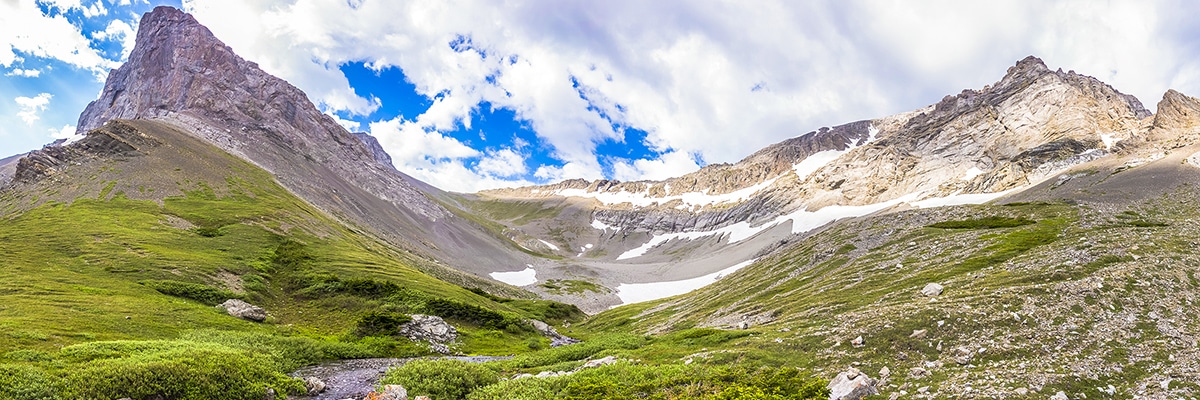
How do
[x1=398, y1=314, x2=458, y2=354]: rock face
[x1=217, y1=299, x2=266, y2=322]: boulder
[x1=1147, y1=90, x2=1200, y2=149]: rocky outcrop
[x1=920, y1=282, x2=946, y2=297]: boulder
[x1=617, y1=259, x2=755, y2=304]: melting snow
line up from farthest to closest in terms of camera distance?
[x1=617, y1=259, x2=755, y2=304]: melting snow
[x1=1147, y1=90, x2=1200, y2=149]: rocky outcrop
[x1=398, y1=314, x2=458, y2=354]: rock face
[x1=217, y1=299, x2=266, y2=322]: boulder
[x1=920, y1=282, x2=946, y2=297]: boulder

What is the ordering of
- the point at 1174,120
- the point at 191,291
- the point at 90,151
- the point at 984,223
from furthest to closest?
the point at 1174,120
the point at 90,151
the point at 984,223
the point at 191,291

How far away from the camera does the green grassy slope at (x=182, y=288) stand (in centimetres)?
2638

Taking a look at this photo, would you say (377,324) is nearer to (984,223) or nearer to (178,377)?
(178,377)

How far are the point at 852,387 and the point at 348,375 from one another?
97.5 ft

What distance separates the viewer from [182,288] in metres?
55.7

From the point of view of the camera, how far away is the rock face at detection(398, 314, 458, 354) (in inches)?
2072

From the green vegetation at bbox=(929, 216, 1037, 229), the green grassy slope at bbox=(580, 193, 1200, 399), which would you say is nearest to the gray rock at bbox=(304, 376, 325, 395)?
the green grassy slope at bbox=(580, 193, 1200, 399)

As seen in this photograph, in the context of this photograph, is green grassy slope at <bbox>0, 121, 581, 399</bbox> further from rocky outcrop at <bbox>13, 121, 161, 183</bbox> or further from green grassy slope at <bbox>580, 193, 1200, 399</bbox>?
green grassy slope at <bbox>580, 193, 1200, 399</bbox>

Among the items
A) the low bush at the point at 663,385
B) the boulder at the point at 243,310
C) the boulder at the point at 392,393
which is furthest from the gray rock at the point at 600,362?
the boulder at the point at 243,310

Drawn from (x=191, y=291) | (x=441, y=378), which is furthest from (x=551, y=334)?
(x=441, y=378)

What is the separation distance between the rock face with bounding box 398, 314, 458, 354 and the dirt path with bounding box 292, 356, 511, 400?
27.7 feet

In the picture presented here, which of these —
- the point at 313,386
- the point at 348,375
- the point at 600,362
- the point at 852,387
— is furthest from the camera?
the point at 348,375

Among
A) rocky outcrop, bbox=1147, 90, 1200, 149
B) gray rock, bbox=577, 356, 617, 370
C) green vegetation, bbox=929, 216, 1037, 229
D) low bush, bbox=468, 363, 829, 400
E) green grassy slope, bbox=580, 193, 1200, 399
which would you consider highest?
rocky outcrop, bbox=1147, 90, 1200, 149

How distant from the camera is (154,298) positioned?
50688 mm
